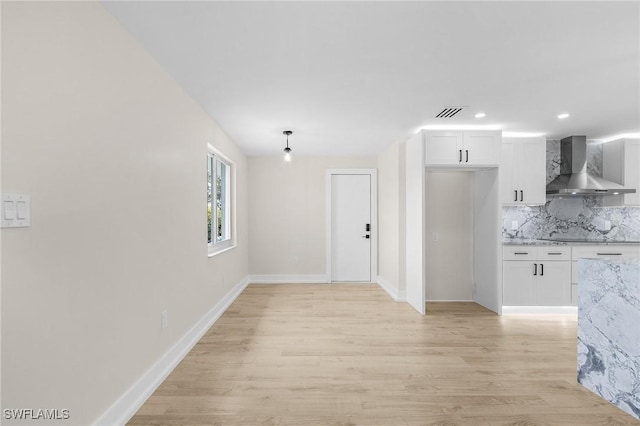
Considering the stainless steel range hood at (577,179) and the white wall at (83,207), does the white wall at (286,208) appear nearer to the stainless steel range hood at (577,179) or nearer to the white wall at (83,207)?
the stainless steel range hood at (577,179)

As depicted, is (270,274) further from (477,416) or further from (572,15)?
(572,15)

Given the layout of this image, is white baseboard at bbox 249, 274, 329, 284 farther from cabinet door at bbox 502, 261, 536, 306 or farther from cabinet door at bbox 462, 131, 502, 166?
cabinet door at bbox 462, 131, 502, 166

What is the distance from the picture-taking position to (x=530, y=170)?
434 cm

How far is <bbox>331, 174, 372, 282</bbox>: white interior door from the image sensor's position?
5.98m

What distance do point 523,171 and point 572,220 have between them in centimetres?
119

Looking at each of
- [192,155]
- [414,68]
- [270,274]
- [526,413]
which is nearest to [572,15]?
[414,68]

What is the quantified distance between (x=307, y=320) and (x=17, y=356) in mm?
2903

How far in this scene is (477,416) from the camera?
2.00 meters

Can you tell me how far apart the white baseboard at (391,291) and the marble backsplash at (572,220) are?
1.71 metres

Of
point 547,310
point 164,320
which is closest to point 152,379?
point 164,320

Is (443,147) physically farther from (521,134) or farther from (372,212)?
(372,212)

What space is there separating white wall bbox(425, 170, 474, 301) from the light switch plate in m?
4.35

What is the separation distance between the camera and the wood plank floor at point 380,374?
201cm

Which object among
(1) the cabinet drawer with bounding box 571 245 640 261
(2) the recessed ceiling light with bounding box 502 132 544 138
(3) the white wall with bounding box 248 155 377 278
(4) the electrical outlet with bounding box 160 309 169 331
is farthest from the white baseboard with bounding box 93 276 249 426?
(1) the cabinet drawer with bounding box 571 245 640 261
